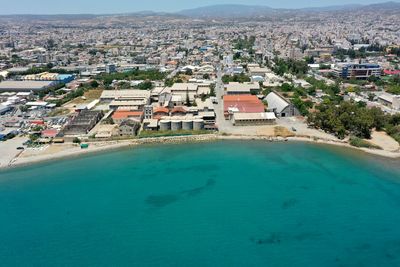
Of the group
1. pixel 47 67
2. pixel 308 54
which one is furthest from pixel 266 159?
pixel 308 54

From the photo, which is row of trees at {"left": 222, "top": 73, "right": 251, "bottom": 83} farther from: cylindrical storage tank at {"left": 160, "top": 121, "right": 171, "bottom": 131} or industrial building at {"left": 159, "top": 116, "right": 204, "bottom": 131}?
cylindrical storage tank at {"left": 160, "top": 121, "right": 171, "bottom": 131}

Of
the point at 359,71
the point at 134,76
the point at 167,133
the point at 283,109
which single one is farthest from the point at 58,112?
the point at 359,71

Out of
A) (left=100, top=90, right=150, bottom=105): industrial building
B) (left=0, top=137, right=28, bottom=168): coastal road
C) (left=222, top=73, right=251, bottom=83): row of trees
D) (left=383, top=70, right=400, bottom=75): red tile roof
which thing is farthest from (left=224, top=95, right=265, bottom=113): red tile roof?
(left=383, top=70, right=400, bottom=75): red tile roof

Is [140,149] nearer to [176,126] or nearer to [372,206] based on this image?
[176,126]

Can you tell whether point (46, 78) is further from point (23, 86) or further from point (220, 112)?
point (220, 112)

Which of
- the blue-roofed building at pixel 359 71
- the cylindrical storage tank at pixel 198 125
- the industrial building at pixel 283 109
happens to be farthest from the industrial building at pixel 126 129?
the blue-roofed building at pixel 359 71

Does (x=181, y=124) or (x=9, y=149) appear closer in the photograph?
(x=9, y=149)
